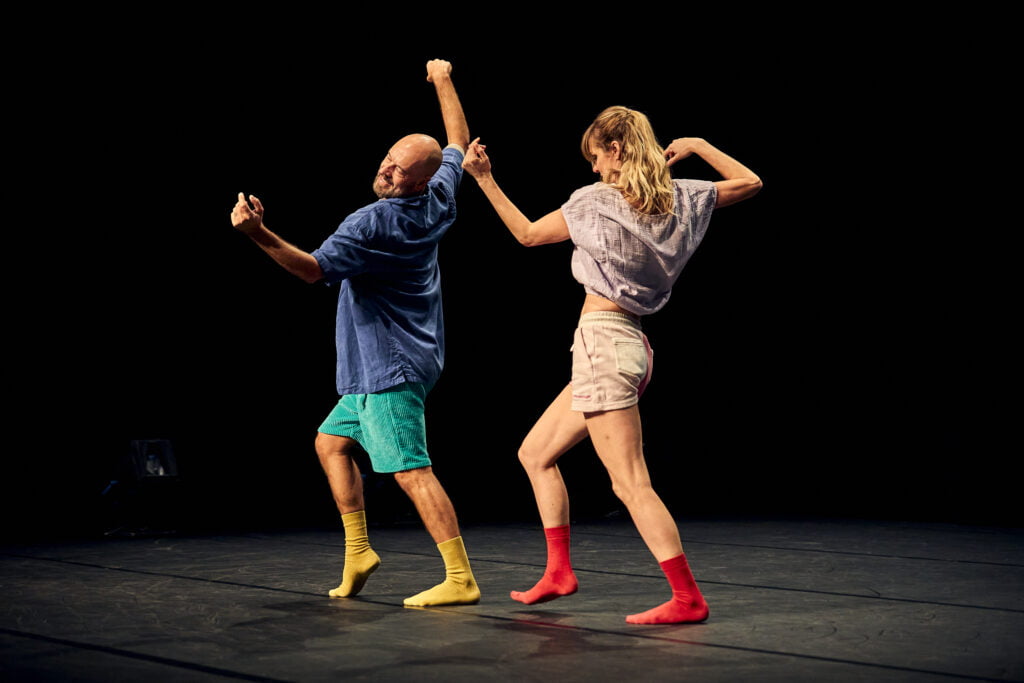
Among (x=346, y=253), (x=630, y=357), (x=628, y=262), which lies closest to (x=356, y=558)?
(x=346, y=253)

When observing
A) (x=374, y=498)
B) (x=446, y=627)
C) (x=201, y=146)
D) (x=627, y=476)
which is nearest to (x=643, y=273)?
(x=627, y=476)

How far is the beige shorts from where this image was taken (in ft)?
9.55

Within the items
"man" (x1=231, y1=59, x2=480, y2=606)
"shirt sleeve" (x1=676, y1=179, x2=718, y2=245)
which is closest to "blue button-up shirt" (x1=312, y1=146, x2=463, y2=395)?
"man" (x1=231, y1=59, x2=480, y2=606)

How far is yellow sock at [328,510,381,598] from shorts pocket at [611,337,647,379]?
0.87m

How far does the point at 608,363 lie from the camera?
9.57 ft

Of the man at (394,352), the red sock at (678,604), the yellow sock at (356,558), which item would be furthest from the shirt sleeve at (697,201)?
the yellow sock at (356,558)

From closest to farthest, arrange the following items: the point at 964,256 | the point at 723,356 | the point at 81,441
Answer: the point at 81,441
the point at 964,256
the point at 723,356

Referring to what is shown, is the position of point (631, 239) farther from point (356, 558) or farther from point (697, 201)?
point (356, 558)

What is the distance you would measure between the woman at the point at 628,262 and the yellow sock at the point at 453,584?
463 millimetres

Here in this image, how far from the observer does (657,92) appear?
6609mm

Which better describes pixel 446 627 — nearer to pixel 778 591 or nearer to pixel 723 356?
pixel 778 591

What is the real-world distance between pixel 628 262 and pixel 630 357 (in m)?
0.22

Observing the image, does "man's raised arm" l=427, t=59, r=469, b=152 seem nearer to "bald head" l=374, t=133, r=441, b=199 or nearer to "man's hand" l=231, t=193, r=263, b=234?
"bald head" l=374, t=133, r=441, b=199

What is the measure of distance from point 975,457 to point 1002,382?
0.44 m
